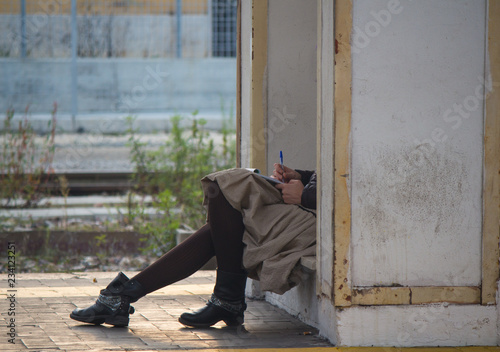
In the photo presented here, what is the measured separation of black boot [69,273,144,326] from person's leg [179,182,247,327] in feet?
0.96

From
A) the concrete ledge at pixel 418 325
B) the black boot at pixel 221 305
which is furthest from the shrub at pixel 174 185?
the concrete ledge at pixel 418 325

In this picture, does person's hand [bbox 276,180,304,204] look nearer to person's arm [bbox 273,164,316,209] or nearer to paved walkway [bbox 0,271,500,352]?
person's arm [bbox 273,164,316,209]

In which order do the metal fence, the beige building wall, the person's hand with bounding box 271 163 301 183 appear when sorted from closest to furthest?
the beige building wall, the person's hand with bounding box 271 163 301 183, the metal fence

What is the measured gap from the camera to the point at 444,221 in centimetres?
368

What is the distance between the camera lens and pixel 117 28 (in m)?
18.5

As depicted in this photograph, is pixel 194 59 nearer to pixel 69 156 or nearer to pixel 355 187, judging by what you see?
pixel 69 156

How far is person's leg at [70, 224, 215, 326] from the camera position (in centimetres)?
394

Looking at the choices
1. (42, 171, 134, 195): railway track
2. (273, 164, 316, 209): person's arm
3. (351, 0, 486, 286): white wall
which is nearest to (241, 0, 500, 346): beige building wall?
(351, 0, 486, 286): white wall

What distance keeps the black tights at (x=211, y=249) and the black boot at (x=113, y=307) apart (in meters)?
0.08

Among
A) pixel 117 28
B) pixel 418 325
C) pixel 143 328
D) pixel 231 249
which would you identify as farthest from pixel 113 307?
pixel 117 28

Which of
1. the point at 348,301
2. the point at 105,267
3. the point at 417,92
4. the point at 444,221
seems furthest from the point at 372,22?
the point at 105,267

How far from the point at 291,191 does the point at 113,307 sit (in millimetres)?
1113

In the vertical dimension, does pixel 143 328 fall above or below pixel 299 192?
below

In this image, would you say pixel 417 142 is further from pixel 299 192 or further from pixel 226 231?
pixel 226 231
